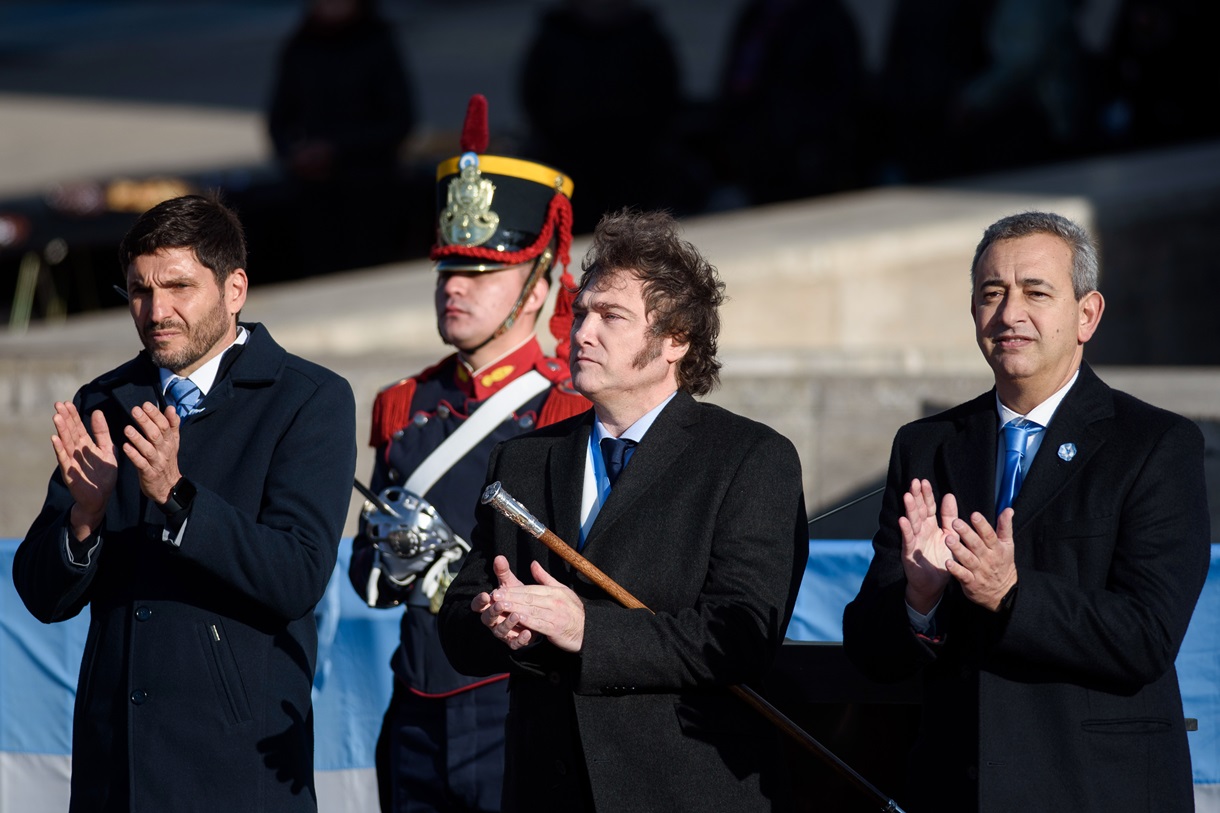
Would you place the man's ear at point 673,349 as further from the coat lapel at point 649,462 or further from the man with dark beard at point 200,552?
the man with dark beard at point 200,552

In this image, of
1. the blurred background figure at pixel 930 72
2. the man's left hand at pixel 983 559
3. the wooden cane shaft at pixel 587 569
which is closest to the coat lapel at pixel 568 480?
the wooden cane shaft at pixel 587 569

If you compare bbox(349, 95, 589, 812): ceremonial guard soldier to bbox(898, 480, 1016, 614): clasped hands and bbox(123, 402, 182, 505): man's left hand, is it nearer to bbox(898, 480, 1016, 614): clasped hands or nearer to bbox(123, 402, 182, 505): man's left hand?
bbox(123, 402, 182, 505): man's left hand

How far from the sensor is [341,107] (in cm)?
947

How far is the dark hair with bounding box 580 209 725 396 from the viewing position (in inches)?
132

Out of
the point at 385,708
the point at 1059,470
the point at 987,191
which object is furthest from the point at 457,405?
the point at 987,191

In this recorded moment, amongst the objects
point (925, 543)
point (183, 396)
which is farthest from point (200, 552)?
point (925, 543)

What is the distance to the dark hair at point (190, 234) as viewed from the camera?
344cm

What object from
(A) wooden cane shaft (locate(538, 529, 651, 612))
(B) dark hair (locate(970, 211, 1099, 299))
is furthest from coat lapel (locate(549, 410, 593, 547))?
(B) dark hair (locate(970, 211, 1099, 299))

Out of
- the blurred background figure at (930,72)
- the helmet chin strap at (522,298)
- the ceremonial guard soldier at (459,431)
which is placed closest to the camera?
the ceremonial guard soldier at (459,431)

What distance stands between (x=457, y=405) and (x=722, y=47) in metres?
13.6

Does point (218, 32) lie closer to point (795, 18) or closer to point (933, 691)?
point (795, 18)

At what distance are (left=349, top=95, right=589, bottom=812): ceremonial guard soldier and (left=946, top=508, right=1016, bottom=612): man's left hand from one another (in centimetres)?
139

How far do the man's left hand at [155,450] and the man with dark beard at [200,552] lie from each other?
0.02m

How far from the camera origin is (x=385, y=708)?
4605mm
